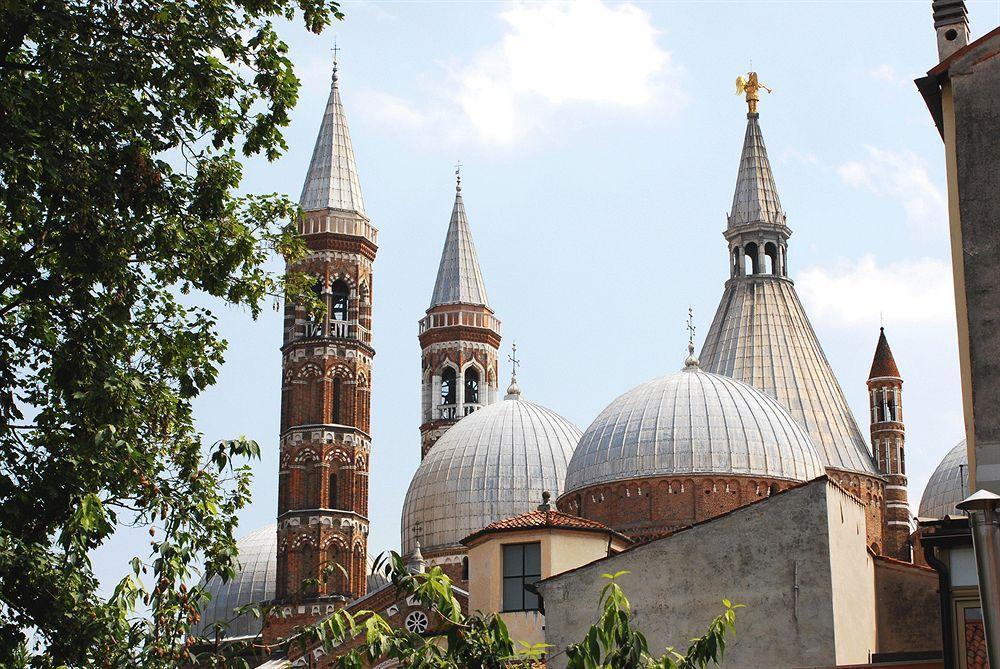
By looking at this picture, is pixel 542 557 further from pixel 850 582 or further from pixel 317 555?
pixel 317 555

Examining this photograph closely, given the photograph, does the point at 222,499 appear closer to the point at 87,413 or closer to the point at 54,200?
the point at 87,413

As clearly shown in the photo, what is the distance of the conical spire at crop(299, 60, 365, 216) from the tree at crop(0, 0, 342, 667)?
139 feet

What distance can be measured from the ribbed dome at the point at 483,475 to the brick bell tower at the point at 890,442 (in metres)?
10.3

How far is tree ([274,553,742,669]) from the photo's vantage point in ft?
41.2

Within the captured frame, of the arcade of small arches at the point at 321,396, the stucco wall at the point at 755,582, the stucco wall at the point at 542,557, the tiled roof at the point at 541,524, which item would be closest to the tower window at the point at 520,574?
the stucco wall at the point at 542,557

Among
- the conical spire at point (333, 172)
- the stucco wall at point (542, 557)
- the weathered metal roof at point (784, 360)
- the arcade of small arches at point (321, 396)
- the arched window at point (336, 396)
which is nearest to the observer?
the stucco wall at point (542, 557)

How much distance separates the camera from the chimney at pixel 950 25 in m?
20.0

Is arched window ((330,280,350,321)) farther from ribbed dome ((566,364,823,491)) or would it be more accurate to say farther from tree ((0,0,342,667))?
tree ((0,0,342,667))

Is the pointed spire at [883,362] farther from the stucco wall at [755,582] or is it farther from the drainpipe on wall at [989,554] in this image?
the drainpipe on wall at [989,554]

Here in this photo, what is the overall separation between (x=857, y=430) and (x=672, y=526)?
1265 cm

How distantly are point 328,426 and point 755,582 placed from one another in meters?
34.6

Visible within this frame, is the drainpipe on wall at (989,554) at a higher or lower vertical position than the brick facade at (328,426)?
lower

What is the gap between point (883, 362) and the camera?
56.2 m

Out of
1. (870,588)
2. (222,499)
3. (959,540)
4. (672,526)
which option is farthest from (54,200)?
(672,526)
